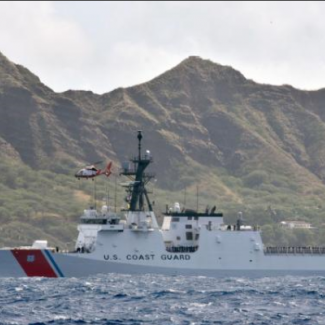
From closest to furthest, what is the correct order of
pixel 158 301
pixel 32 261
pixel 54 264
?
pixel 158 301
pixel 32 261
pixel 54 264

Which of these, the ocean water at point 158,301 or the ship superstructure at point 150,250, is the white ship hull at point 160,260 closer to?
the ship superstructure at point 150,250

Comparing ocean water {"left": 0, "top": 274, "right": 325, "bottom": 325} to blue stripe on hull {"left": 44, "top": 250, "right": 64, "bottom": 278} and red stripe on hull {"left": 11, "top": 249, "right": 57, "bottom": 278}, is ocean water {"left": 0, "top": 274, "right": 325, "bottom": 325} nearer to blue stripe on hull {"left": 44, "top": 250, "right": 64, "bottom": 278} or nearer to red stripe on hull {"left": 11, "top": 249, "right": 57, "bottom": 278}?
red stripe on hull {"left": 11, "top": 249, "right": 57, "bottom": 278}

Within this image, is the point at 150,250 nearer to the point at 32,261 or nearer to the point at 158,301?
the point at 32,261

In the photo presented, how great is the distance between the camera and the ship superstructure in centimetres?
6594

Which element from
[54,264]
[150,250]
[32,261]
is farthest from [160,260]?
[32,261]

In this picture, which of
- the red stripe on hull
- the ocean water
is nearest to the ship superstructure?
the red stripe on hull

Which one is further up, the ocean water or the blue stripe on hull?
the blue stripe on hull

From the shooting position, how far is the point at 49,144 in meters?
195

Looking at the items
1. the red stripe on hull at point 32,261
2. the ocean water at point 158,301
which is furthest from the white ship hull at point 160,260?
Answer: the ocean water at point 158,301

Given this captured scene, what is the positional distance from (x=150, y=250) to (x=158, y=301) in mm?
18778

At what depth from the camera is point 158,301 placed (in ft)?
162

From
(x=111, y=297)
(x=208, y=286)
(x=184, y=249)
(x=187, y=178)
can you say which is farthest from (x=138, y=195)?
(x=187, y=178)

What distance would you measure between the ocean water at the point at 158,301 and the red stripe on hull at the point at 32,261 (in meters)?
1.12

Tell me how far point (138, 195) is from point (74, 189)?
4414 inches
